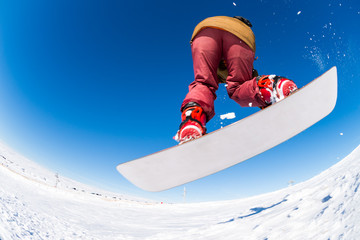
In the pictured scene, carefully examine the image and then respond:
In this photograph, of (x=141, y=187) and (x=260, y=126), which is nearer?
(x=260, y=126)

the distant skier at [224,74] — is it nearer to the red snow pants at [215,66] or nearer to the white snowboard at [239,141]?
the red snow pants at [215,66]

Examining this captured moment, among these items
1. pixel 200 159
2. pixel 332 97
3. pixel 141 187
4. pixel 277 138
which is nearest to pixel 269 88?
pixel 277 138

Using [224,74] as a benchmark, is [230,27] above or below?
above

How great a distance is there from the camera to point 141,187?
158 cm

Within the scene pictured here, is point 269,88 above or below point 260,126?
above

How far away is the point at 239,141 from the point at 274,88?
1.62ft

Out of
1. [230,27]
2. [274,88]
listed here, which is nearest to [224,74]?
[230,27]

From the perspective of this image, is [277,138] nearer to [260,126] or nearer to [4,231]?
[260,126]

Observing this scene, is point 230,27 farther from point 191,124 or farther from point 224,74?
point 191,124

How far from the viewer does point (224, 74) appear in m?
1.84

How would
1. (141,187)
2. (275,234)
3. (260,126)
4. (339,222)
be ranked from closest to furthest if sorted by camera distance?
(339,222) → (275,234) → (260,126) → (141,187)

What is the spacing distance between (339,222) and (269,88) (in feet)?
2.97

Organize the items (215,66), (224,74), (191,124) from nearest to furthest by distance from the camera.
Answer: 1. (191,124)
2. (215,66)
3. (224,74)

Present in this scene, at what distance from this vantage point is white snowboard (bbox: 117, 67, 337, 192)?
1.23 metres
